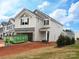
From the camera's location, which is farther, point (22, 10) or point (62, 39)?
point (22, 10)

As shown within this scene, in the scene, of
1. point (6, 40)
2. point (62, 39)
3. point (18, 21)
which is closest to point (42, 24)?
point (18, 21)

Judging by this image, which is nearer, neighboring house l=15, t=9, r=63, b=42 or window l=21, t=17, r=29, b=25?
neighboring house l=15, t=9, r=63, b=42

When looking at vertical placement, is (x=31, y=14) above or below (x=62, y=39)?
above

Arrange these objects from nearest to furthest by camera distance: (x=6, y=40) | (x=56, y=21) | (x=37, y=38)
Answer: (x=6, y=40)
(x=37, y=38)
(x=56, y=21)

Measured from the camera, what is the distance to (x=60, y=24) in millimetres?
59938

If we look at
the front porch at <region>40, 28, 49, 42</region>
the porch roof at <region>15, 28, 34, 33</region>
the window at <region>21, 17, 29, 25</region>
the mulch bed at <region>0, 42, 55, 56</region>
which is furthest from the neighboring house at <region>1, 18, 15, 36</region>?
the mulch bed at <region>0, 42, 55, 56</region>

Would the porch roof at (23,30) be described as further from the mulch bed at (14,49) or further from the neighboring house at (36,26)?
the mulch bed at (14,49)

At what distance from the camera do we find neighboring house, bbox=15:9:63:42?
5475 centimetres

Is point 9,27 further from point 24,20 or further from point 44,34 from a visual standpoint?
point 44,34

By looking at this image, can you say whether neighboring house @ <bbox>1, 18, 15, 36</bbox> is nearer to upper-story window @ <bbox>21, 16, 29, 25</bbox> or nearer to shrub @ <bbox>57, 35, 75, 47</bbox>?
upper-story window @ <bbox>21, 16, 29, 25</bbox>

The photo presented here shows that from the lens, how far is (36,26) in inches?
2164

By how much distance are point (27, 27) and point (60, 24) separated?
Answer: 9.35 metres

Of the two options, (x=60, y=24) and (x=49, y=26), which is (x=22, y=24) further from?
(x=60, y=24)

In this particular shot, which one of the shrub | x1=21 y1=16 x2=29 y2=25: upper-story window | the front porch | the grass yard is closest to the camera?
the grass yard
